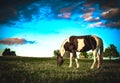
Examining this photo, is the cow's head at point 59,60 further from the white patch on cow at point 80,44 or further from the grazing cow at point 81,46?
the white patch on cow at point 80,44

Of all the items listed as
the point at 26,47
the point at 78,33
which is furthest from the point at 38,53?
the point at 78,33

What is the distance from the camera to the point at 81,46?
4.69 meters

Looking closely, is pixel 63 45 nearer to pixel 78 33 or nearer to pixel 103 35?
pixel 78 33

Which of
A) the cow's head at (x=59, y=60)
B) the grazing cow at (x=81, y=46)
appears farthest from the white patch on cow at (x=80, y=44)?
the cow's head at (x=59, y=60)

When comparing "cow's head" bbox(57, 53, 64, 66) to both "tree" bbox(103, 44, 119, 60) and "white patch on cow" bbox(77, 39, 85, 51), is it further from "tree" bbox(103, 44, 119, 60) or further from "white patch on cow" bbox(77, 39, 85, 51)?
"tree" bbox(103, 44, 119, 60)

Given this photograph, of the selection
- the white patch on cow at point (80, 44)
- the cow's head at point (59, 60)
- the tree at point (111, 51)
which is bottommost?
the cow's head at point (59, 60)

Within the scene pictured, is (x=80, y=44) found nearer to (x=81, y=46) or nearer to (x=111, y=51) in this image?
(x=81, y=46)

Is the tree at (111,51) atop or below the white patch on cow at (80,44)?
below

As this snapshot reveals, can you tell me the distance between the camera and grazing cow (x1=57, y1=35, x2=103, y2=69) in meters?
4.48

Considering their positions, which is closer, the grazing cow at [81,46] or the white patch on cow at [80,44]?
the grazing cow at [81,46]

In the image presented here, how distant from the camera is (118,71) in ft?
12.9

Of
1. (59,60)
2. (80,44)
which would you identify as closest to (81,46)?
(80,44)

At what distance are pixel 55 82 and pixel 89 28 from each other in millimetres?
1845

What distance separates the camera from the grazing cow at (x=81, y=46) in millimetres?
4480
